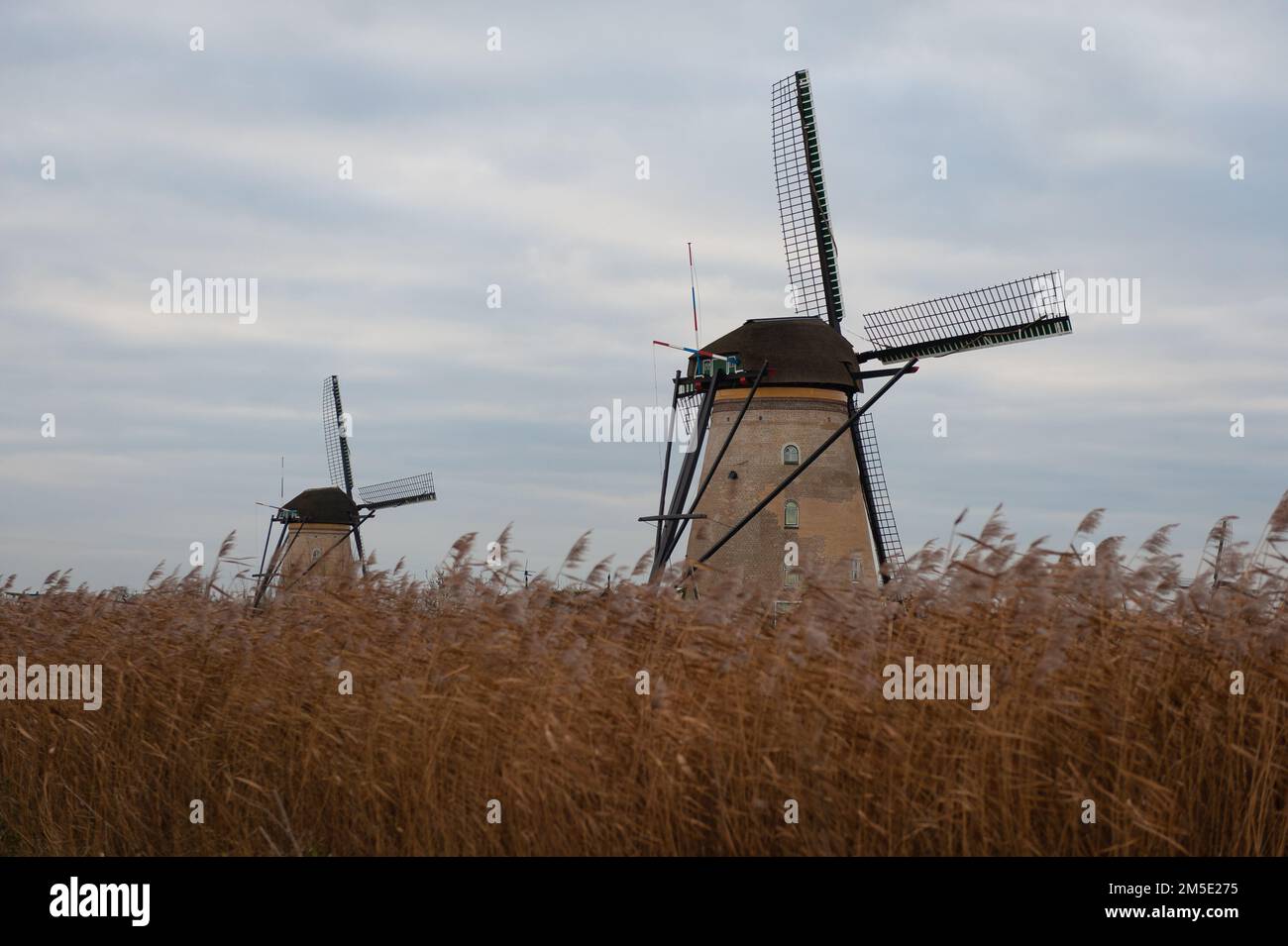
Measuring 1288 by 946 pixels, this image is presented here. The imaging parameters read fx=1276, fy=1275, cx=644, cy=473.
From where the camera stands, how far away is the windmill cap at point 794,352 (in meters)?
20.8

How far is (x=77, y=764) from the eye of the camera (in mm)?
7672

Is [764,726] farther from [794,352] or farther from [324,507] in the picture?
[324,507]

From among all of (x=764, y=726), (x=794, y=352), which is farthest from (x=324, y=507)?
(x=764, y=726)

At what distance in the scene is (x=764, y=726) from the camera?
5.11m

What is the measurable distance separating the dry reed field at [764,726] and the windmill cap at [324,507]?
114 feet

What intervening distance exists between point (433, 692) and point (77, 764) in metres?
3.04

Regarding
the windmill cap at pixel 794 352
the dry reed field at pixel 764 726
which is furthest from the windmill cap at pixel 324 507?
the dry reed field at pixel 764 726

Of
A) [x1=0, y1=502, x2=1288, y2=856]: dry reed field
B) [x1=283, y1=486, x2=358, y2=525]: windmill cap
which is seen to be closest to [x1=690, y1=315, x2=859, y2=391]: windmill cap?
[x1=0, y1=502, x2=1288, y2=856]: dry reed field

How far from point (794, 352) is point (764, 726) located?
16.3 meters

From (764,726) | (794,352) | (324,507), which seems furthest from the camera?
(324,507)

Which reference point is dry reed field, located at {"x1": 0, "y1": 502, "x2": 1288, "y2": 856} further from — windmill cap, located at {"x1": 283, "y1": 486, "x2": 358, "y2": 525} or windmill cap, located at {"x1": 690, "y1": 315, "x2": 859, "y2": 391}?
windmill cap, located at {"x1": 283, "y1": 486, "x2": 358, "y2": 525}

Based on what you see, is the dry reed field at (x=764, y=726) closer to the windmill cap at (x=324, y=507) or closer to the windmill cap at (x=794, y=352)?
the windmill cap at (x=794, y=352)

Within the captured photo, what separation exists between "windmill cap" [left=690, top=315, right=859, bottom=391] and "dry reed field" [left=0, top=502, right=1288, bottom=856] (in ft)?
47.2
